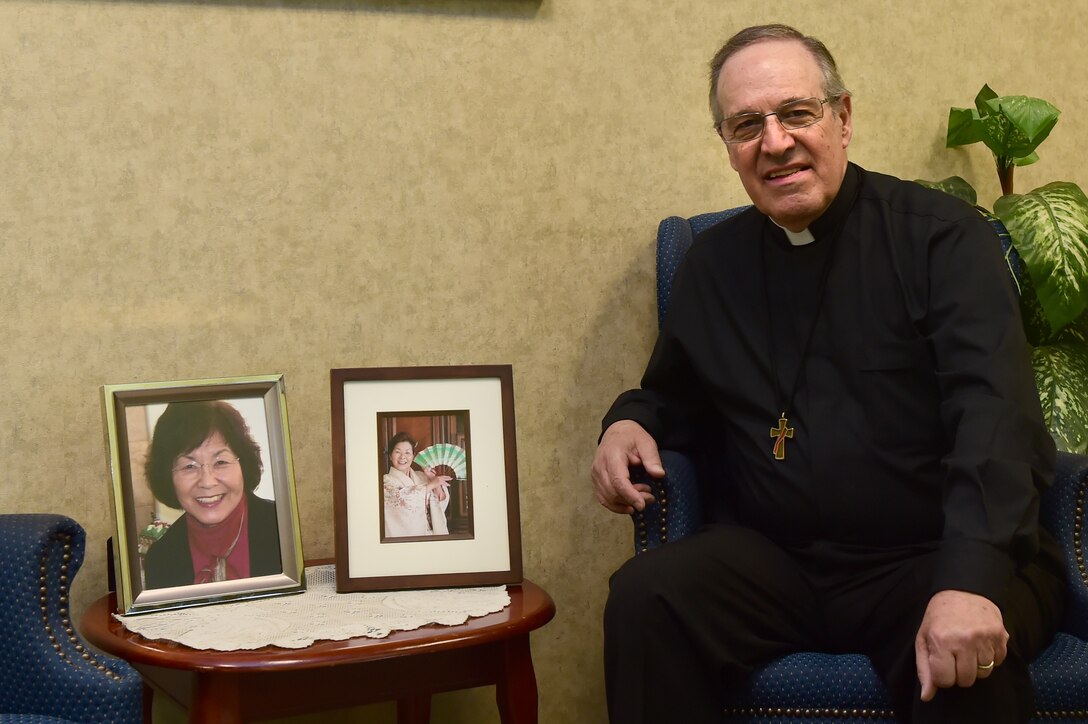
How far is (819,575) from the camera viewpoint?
189cm

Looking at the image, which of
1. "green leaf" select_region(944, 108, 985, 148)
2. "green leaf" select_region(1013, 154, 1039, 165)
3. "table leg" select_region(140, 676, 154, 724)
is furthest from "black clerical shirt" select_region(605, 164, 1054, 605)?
"table leg" select_region(140, 676, 154, 724)

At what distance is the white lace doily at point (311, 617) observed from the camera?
1733 millimetres

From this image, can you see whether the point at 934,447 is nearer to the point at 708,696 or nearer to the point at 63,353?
the point at 708,696

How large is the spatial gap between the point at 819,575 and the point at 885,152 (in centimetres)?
134

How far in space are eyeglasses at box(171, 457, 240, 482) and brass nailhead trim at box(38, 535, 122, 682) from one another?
0.26 metres

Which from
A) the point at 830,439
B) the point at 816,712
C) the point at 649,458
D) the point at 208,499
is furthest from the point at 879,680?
the point at 208,499

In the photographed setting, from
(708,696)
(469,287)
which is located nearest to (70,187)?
(469,287)

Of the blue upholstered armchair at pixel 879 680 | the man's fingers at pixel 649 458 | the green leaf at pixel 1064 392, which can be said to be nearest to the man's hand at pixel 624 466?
the man's fingers at pixel 649 458

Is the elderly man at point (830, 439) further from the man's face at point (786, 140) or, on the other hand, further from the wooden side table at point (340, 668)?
the wooden side table at point (340, 668)

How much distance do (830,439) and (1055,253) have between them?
0.82 metres

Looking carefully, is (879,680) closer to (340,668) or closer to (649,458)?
(649,458)

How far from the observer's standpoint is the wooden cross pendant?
195 centimetres

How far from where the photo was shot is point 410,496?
207cm

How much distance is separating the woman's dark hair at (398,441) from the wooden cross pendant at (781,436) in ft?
2.20
